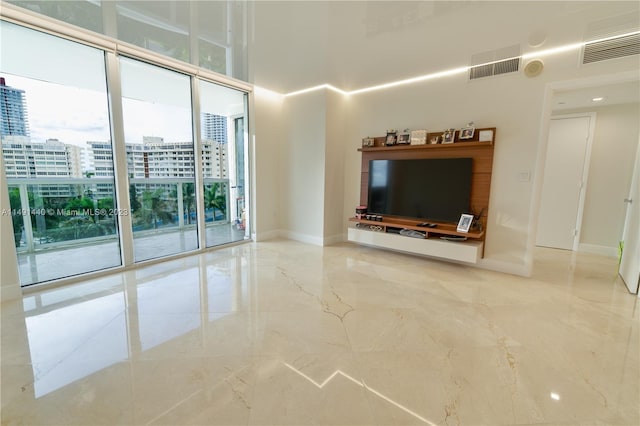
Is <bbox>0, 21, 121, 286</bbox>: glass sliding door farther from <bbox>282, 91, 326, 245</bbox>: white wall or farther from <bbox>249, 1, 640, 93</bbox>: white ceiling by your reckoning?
<bbox>282, 91, 326, 245</bbox>: white wall

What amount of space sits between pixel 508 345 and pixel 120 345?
8.64 ft

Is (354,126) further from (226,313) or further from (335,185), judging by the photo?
(226,313)

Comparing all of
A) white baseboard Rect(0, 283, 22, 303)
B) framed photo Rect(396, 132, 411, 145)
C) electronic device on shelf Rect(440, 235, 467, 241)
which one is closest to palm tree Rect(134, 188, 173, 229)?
white baseboard Rect(0, 283, 22, 303)

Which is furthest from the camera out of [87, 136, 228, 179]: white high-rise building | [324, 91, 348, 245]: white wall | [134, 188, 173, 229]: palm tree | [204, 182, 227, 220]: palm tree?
[324, 91, 348, 245]: white wall

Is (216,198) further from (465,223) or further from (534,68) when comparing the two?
(534,68)

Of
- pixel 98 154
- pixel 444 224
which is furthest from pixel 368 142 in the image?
pixel 98 154

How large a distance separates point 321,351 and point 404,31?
2786mm

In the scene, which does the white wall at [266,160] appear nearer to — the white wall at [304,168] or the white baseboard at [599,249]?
the white wall at [304,168]

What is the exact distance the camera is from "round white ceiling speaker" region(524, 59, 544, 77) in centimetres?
292

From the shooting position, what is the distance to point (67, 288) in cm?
274

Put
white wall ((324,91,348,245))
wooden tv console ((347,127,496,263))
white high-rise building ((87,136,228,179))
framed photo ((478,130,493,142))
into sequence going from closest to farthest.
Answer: white high-rise building ((87,136,228,179)), framed photo ((478,130,493,142)), wooden tv console ((347,127,496,263)), white wall ((324,91,348,245))

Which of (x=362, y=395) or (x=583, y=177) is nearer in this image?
(x=362, y=395)

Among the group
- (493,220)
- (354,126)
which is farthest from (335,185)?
(493,220)

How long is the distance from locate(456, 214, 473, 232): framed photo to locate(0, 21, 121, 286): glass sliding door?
13.4 feet
